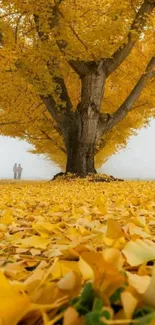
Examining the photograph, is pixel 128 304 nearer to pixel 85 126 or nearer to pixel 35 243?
pixel 35 243

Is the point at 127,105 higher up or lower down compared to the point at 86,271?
higher up

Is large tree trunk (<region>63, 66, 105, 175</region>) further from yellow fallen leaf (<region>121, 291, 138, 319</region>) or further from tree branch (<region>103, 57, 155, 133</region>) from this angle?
yellow fallen leaf (<region>121, 291, 138, 319</region>)

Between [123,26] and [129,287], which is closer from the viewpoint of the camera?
[129,287]

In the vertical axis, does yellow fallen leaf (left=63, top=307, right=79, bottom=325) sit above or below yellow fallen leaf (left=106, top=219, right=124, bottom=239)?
below

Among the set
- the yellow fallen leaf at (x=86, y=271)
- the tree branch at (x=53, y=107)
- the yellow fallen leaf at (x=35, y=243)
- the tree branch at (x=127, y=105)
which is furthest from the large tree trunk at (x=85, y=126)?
the yellow fallen leaf at (x=86, y=271)

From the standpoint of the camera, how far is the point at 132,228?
219 centimetres

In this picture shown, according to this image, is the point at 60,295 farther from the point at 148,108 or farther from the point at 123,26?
the point at 148,108

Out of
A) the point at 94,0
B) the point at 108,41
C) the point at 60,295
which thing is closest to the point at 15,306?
the point at 60,295

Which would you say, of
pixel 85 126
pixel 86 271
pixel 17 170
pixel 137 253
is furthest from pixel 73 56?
pixel 17 170

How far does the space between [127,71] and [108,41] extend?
525cm

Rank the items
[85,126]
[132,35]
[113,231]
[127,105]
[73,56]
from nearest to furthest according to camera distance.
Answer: [113,231], [73,56], [132,35], [85,126], [127,105]

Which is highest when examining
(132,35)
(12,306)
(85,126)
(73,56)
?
(132,35)

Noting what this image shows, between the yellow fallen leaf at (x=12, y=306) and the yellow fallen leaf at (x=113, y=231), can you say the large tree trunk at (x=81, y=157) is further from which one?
the yellow fallen leaf at (x=12, y=306)

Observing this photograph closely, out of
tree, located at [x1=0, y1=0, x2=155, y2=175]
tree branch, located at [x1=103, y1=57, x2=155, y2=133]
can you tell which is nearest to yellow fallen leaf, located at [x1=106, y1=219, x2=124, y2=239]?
tree, located at [x1=0, y1=0, x2=155, y2=175]
